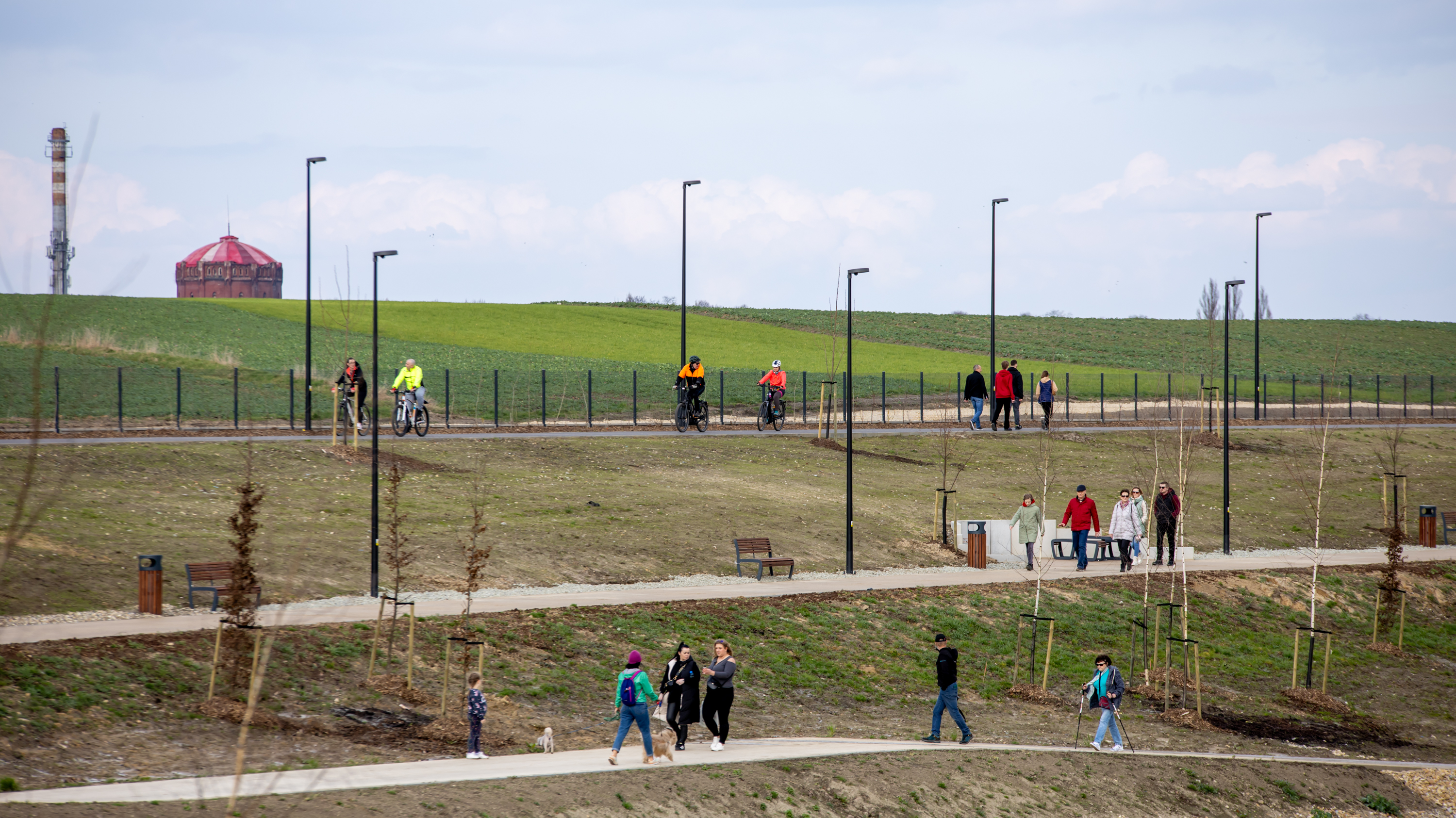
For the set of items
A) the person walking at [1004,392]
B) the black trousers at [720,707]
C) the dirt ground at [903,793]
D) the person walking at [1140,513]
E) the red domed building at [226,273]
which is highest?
the red domed building at [226,273]

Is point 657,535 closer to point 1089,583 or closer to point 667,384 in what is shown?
point 1089,583

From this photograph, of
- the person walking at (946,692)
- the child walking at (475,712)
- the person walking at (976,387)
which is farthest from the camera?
the person walking at (976,387)

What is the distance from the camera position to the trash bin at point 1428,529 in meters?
33.6

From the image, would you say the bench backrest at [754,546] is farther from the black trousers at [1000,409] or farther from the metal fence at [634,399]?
the black trousers at [1000,409]

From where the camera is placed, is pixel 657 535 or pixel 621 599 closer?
pixel 621 599

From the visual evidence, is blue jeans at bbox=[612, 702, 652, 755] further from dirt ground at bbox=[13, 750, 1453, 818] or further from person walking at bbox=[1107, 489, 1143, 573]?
person walking at bbox=[1107, 489, 1143, 573]

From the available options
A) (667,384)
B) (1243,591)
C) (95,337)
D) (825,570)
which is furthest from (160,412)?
(1243,591)

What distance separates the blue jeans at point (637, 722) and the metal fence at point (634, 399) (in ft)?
46.6

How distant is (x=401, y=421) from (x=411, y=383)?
9.17 ft

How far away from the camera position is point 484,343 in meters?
70.9

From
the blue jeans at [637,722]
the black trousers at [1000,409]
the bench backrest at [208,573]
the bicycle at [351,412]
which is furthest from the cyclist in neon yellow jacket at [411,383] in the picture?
the blue jeans at [637,722]

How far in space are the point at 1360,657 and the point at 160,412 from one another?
34585 millimetres

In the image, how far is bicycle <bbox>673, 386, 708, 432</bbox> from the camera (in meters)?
41.2

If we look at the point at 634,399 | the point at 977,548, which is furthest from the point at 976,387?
the point at 977,548
